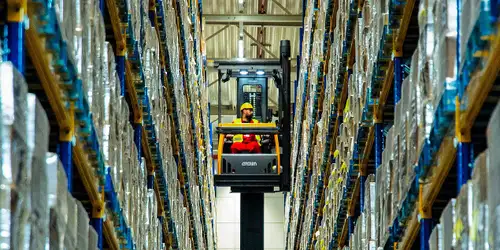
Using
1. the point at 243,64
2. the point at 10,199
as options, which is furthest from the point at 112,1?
the point at 243,64

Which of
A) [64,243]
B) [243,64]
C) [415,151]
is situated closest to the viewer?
[64,243]

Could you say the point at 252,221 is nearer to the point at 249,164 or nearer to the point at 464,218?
the point at 249,164

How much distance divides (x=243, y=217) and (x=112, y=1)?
17.5 meters

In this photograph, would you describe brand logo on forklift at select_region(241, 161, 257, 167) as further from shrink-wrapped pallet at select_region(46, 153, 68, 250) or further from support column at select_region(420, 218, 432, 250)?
shrink-wrapped pallet at select_region(46, 153, 68, 250)

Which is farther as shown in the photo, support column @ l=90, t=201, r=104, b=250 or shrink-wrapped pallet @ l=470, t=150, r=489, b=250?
support column @ l=90, t=201, r=104, b=250

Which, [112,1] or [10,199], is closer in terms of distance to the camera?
[10,199]

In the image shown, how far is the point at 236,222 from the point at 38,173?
1204 inches

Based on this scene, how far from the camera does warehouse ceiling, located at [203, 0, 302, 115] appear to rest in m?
28.5

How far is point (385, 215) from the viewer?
838cm

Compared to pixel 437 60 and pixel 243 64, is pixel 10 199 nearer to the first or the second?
pixel 437 60

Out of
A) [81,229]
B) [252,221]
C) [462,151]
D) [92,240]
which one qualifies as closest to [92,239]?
[92,240]

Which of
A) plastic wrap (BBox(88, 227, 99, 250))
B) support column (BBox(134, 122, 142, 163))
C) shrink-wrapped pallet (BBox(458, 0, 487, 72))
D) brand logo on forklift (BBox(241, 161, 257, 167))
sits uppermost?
shrink-wrapped pallet (BBox(458, 0, 487, 72))

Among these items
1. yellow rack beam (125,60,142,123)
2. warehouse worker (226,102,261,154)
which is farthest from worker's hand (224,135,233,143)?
yellow rack beam (125,60,142,123)

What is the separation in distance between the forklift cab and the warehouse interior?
18.2ft
